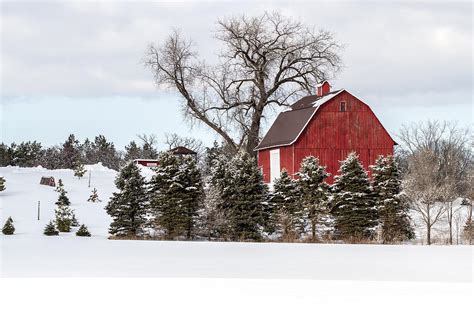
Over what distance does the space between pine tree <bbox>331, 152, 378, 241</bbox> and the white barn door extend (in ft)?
34.3

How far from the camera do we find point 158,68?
1667 inches

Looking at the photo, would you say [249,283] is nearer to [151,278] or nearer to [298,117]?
[151,278]

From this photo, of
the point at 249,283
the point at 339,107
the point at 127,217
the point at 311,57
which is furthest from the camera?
the point at 311,57

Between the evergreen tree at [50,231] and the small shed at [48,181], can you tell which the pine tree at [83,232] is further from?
the small shed at [48,181]

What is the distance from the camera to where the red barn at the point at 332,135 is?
36219 millimetres

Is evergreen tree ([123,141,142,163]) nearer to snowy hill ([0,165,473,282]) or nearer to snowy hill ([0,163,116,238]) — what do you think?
snowy hill ([0,163,116,238])

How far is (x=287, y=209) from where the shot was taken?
88.8 ft

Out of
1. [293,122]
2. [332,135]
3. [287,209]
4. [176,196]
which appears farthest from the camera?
[293,122]

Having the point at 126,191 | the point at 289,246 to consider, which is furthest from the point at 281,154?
the point at 289,246

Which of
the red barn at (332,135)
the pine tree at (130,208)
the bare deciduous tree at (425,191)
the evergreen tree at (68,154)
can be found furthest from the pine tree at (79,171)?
the evergreen tree at (68,154)

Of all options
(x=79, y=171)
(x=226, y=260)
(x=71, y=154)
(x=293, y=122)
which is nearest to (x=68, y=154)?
(x=71, y=154)

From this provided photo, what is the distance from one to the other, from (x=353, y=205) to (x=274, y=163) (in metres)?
12.1

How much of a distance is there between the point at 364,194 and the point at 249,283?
15.1 meters

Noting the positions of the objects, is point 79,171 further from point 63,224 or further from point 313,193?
point 313,193
